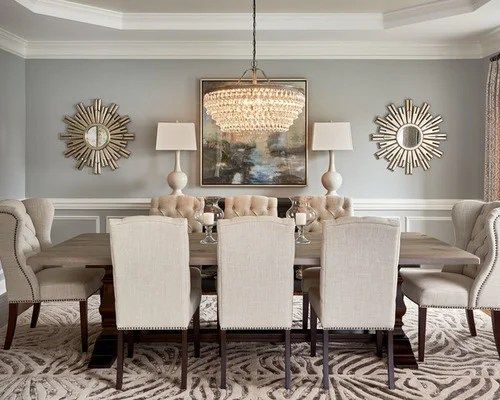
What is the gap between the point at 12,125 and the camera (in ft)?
16.4

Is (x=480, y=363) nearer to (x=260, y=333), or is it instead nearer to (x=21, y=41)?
(x=260, y=333)

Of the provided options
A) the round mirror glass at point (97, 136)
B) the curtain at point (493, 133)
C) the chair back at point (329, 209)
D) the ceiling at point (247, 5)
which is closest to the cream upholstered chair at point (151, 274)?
the chair back at point (329, 209)

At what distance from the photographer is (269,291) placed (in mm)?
2660

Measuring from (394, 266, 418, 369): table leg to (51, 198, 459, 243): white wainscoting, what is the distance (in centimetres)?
221

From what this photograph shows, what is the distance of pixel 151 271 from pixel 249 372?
0.85 metres

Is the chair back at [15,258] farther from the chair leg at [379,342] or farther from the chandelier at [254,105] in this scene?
the chair leg at [379,342]

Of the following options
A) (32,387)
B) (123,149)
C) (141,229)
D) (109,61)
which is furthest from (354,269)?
(109,61)

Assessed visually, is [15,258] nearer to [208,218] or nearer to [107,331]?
[107,331]

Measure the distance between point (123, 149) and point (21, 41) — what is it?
1.45 metres

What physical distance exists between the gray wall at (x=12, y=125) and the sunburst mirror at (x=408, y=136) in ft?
11.9

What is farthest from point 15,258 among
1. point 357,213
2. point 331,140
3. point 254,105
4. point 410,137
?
point 410,137

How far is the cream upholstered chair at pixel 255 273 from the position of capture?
2.58 meters

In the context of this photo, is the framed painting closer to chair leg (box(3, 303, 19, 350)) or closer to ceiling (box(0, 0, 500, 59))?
ceiling (box(0, 0, 500, 59))

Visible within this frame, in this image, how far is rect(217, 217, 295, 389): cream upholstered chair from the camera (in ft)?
8.47
